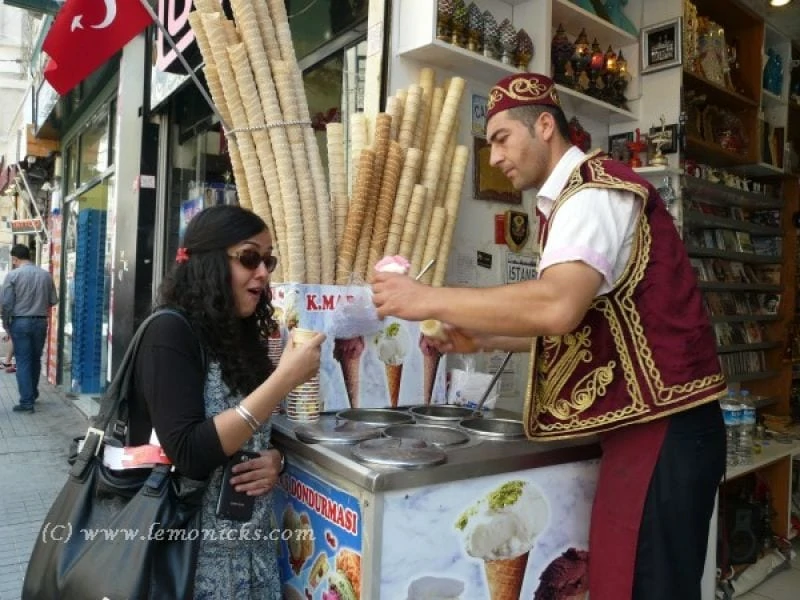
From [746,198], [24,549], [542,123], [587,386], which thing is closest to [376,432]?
[587,386]

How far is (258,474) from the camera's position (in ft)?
5.58

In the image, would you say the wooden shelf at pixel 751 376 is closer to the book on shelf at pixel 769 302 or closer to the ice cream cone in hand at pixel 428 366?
the book on shelf at pixel 769 302

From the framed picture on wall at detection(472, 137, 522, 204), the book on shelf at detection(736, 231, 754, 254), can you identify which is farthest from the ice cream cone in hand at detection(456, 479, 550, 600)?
the book on shelf at detection(736, 231, 754, 254)

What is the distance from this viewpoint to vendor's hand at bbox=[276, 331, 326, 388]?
1.59 metres

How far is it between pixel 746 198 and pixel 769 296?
0.89 meters

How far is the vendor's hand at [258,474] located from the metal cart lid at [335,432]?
0.11 meters

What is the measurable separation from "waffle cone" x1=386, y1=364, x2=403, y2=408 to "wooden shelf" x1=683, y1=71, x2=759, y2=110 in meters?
2.59

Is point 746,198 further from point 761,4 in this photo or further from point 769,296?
point 761,4

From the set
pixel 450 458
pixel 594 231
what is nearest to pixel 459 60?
pixel 594 231

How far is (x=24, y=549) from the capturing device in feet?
12.0

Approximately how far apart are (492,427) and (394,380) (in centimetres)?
48

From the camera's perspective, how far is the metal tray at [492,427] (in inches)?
76.9

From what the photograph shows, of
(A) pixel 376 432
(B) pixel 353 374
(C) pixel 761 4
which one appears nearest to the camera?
(A) pixel 376 432

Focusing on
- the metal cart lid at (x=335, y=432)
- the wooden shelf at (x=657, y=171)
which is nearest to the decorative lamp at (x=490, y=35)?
the wooden shelf at (x=657, y=171)
